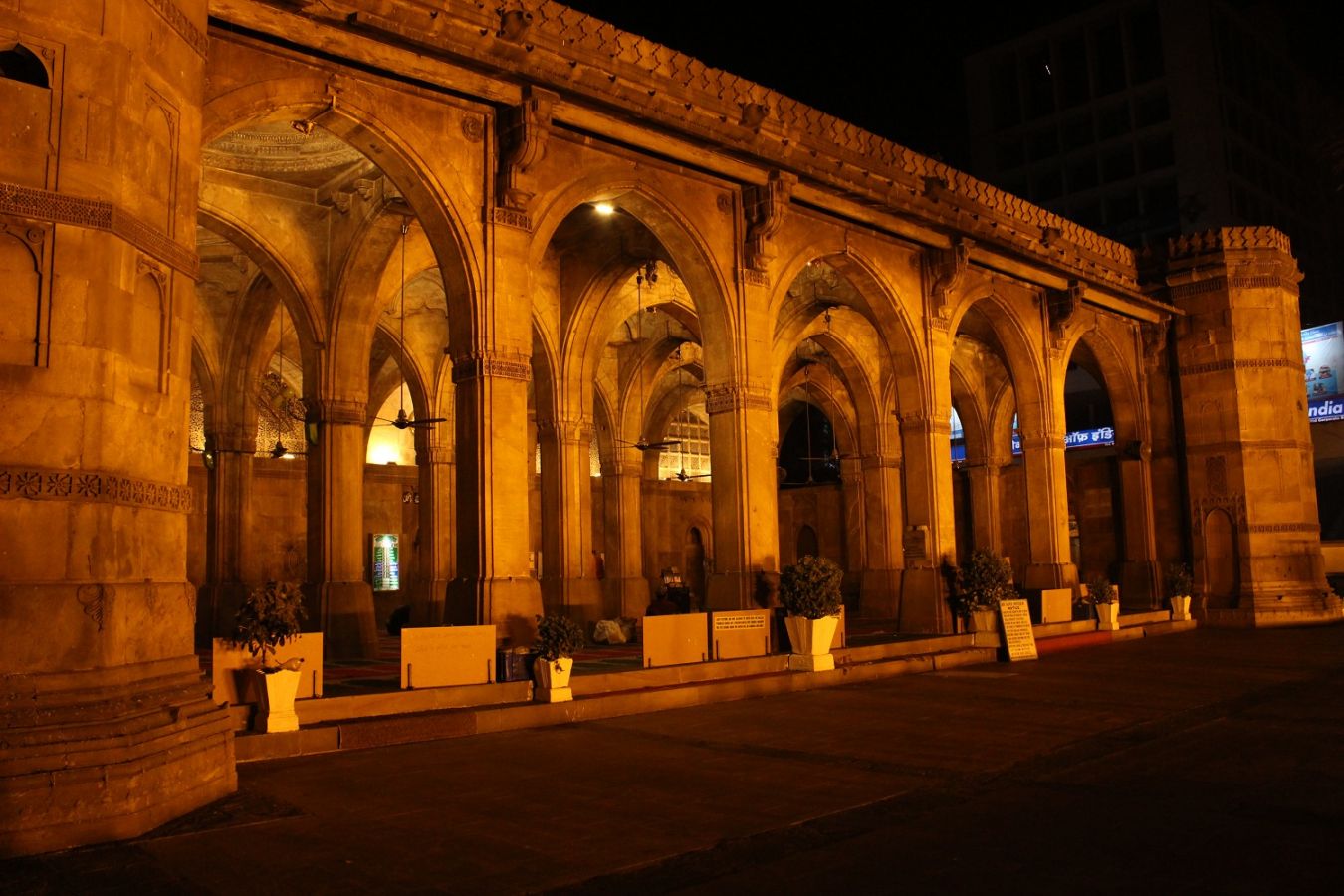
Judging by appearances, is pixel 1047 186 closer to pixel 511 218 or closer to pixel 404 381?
pixel 404 381

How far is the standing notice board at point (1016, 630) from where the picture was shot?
17047 mm

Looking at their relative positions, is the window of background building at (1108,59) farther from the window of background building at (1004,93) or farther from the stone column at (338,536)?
the stone column at (338,536)

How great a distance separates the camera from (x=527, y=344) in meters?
13.0

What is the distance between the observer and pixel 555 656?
11.3 metres

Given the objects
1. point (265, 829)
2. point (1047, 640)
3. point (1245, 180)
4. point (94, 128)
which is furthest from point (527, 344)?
point (1245, 180)

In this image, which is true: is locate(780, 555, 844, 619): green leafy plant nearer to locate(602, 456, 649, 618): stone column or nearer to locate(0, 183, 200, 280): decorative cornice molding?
locate(602, 456, 649, 618): stone column

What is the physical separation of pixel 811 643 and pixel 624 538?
8.62 metres

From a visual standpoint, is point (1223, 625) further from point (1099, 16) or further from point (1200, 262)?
point (1099, 16)

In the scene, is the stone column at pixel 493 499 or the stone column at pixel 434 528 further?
the stone column at pixel 434 528

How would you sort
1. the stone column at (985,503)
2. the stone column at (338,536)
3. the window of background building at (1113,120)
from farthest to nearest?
the window of background building at (1113,120)
the stone column at (985,503)
the stone column at (338,536)

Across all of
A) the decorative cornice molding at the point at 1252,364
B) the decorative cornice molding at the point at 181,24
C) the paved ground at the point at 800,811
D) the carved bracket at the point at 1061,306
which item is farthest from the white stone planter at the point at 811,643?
the decorative cornice molding at the point at 1252,364

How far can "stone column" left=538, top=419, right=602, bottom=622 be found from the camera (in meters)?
19.0

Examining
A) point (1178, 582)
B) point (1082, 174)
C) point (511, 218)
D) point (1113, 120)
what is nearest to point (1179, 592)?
point (1178, 582)

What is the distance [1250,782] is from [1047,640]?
11.6 metres
